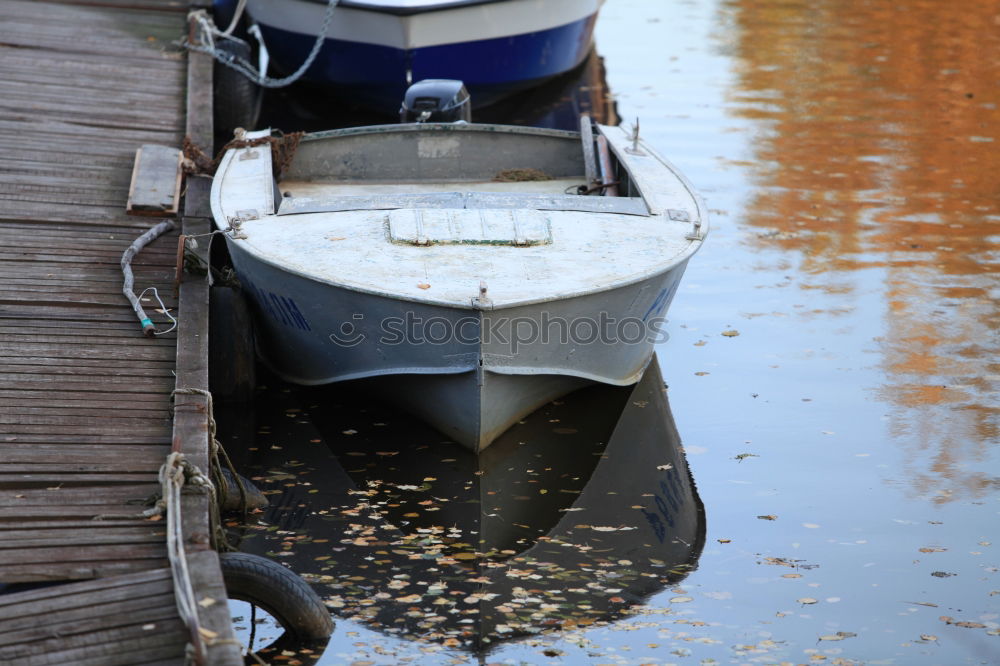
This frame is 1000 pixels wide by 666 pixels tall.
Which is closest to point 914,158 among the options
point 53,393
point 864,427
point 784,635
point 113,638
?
point 864,427

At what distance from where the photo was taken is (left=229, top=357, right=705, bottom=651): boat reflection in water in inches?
219

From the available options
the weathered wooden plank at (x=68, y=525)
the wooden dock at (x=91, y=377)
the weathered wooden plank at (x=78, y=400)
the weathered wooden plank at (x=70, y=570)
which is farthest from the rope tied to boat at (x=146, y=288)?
the weathered wooden plank at (x=70, y=570)

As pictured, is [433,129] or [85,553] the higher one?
[433,129]

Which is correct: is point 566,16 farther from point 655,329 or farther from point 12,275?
point 12,275

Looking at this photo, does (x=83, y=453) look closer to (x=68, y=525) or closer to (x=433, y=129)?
(x=68, y=525)

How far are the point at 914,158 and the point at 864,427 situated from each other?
6233 millimetres

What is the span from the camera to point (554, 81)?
1617cm

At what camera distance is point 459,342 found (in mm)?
6488

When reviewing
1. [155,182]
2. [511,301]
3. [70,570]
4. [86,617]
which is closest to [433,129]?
[155,182]

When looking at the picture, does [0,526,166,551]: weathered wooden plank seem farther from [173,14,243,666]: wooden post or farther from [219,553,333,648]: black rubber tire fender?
[219,553,333,648]: black rubber tire fender

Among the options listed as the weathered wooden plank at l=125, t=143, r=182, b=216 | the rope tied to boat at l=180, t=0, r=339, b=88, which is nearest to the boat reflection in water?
the weathered wooden plank at l=125, t=143, r=182, b=216

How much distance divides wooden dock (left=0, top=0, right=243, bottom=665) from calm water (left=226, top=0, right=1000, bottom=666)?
0.87 metres

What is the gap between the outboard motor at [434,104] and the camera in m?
10.1

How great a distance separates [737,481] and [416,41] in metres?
7.92
